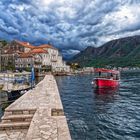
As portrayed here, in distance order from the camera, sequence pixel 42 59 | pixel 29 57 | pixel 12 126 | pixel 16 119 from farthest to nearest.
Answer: pixel 42 59 < pixel 29 57 < pixel 16 119 < pixel 12 126

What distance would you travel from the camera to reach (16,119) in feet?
48.5

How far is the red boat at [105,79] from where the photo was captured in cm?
5728

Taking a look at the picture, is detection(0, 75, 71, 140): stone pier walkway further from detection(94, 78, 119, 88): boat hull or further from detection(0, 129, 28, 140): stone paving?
detection(94, 78, 119, 88): boat hull

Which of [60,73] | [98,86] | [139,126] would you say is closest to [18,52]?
[60,73]

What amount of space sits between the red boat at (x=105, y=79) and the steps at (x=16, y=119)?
137 feet

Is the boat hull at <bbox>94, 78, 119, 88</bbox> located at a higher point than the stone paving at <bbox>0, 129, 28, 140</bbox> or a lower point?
higher

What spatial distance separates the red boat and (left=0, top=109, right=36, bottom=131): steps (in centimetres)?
4161

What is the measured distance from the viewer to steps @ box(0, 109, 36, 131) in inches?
544

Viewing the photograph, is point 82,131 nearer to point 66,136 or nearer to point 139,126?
point 139,126

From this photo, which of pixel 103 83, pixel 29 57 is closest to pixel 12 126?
pixel 103 83

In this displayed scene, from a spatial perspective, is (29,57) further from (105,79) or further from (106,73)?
(105,79)

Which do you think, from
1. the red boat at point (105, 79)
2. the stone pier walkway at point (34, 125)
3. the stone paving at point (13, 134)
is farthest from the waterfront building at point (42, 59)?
the stone paving at point (13, 134)

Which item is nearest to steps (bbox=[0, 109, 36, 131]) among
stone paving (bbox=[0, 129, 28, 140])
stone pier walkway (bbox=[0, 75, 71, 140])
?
stone pier walkway (bbox=[0, 75, 71, 140])

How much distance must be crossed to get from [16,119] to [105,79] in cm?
4440
